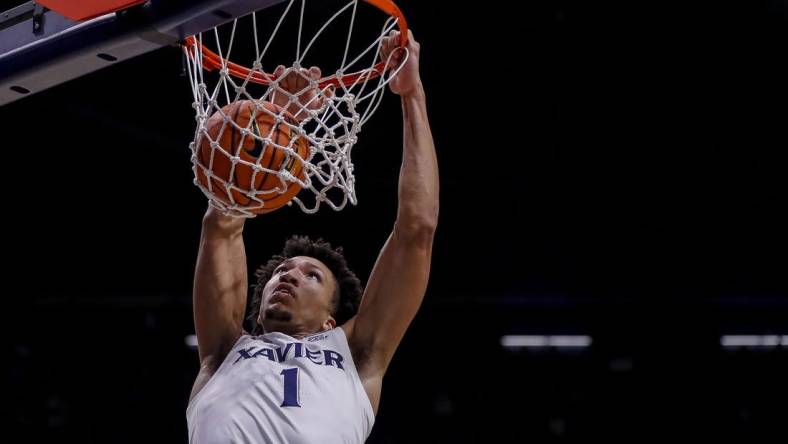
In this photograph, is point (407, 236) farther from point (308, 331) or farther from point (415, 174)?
point (308, 331)

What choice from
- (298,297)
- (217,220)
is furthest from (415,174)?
(217,220)

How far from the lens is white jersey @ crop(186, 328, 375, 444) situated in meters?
2.44

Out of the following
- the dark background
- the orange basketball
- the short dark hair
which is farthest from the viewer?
the dark background

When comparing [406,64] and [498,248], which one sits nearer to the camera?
[406,64]

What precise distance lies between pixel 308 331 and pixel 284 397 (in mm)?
373

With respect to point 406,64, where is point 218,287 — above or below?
below

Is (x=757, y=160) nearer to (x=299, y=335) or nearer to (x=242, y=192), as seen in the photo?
(x=299, y=335)


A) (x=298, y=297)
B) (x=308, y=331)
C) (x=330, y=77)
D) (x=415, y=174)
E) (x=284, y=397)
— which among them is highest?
(x=330, y=77)

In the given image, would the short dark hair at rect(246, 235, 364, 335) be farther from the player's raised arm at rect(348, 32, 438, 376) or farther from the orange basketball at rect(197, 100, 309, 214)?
the orange basketball at rect(197, 100, 309, 214)

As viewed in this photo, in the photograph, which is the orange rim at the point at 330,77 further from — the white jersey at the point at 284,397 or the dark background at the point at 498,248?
the dark background at the point at 498,248

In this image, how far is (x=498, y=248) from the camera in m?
6.29

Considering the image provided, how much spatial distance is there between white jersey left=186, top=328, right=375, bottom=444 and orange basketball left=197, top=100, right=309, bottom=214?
0.46 m

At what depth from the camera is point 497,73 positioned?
202 inches

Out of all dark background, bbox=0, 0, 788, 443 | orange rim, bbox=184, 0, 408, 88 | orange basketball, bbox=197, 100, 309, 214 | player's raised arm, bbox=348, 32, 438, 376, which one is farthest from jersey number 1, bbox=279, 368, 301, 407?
dark background, bbox=0, 0, 788, 443
